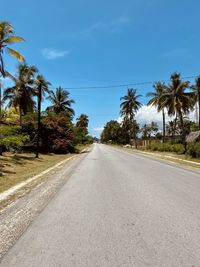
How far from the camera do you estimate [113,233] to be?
18.9 ft

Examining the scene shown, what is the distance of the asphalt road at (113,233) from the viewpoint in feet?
14.7

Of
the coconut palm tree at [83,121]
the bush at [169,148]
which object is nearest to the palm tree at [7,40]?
the bush at [169,148]

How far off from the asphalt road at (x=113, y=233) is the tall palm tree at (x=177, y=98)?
125ft

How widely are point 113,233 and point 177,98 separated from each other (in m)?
43.3

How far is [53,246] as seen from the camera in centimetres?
508

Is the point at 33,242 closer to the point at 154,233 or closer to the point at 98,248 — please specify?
the point at 98,248

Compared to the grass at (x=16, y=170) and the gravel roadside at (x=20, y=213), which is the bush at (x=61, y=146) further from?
the gravel roadside at (x=20, y=213)

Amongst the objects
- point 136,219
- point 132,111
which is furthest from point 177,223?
Result: point 132,111

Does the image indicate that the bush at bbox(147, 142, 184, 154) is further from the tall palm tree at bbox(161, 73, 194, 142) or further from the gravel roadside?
the gravel roadside

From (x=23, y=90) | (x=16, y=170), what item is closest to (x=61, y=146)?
(x=23, y=90)

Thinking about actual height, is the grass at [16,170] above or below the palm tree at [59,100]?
below

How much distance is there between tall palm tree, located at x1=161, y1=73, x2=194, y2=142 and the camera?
152 feet

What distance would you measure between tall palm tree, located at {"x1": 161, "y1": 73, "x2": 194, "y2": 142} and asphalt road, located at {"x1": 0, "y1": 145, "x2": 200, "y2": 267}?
3806 centimetres

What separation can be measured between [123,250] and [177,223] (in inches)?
77.4
